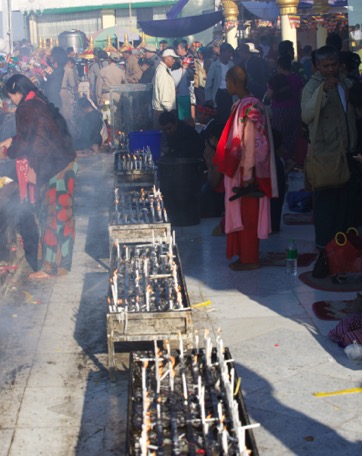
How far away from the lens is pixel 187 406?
4129 mm

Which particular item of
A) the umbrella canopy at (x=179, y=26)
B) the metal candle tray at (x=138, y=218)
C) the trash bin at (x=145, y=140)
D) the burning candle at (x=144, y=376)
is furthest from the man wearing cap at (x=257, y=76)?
the burning candle at (x=144, y=376)

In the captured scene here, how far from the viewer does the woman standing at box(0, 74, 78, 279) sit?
7.80 metres

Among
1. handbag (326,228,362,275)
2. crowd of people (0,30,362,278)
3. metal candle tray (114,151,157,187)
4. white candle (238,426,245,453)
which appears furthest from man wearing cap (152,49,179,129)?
white candle (238,426,245,453)

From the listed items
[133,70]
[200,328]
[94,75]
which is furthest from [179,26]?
[200,328]

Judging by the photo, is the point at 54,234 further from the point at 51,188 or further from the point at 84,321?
the point at 84,321

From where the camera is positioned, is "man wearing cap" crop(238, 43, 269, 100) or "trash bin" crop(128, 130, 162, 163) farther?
"man wearing cap" crop(238, 43, 269, 100)

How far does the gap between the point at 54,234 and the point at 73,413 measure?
327 cm

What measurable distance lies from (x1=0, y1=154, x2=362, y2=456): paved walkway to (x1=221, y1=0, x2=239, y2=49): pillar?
56.1 ft

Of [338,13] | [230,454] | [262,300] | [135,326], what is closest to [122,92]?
[338,13]

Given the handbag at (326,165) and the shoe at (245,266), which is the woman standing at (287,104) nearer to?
the shoe at (245,266)

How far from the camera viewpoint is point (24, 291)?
25.0ft

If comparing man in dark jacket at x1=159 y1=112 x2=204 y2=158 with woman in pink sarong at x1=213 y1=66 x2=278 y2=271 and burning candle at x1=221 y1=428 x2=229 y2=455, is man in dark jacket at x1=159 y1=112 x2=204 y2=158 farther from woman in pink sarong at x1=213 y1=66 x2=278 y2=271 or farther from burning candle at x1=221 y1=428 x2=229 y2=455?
burning candle at x1=221 y1=428 x2=229 y2=455

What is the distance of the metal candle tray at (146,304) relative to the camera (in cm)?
536

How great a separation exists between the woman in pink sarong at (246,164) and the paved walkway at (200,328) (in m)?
0.45
